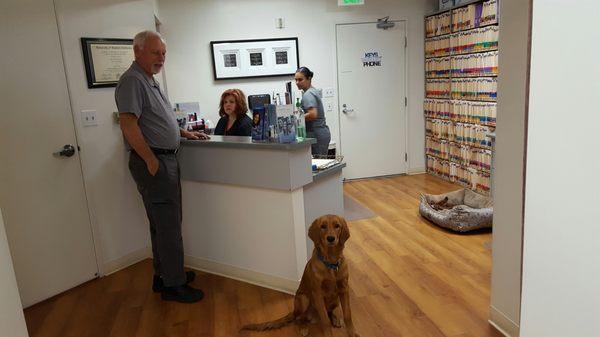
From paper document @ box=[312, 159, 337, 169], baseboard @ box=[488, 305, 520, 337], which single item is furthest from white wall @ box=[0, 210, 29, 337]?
baseboard @ box=[488, 305, 520, 337]

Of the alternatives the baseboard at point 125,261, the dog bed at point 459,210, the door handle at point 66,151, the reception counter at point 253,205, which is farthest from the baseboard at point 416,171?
the door handle at point 66,151

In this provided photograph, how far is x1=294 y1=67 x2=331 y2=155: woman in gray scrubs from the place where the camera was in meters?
4.08

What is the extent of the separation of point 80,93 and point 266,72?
260cm

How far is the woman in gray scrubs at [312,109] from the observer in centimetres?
408

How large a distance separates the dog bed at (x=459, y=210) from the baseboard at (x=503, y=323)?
1.16m

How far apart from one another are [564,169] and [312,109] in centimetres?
342

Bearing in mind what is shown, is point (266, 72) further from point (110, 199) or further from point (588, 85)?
point (588, 85)

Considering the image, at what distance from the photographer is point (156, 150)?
2.47 m

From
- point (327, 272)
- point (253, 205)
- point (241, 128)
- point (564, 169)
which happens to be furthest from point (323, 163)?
point (564, 169)

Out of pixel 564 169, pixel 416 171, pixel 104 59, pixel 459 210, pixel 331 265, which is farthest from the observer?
pixel 416 171

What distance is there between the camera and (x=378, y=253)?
315 cm

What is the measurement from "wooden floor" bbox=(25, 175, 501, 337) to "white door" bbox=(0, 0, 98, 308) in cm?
26

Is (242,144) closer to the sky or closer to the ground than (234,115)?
closer to the ground

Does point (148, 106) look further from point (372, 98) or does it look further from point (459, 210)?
point (372, 98)
